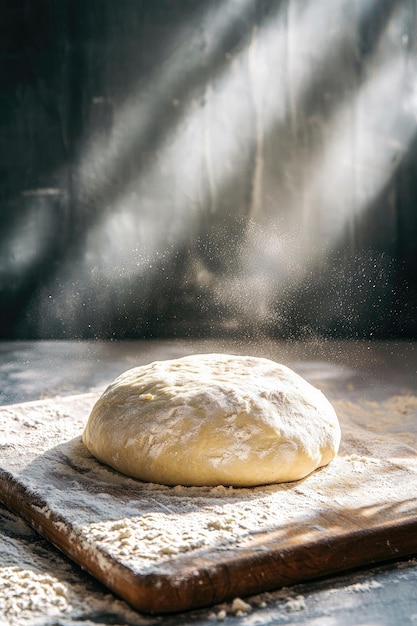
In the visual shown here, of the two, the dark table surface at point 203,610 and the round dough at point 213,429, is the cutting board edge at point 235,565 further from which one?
the round dough at point 213,429

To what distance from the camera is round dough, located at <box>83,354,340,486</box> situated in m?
1.30

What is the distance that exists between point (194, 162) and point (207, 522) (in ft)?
8.02

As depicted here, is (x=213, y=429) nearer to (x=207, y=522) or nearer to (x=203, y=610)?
(x=207, y=522)

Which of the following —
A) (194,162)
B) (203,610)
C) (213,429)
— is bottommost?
(203,610)

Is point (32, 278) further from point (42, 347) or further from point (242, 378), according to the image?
point (242, 378)

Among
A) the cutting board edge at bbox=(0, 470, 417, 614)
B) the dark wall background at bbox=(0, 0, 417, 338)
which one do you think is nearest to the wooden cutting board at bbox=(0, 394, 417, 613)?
the cutting board edge at bbox=(0, 470, 417, 614)

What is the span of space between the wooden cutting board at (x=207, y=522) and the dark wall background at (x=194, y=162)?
186 centimetres

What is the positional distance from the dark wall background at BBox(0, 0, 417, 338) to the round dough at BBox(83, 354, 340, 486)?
1.84 m

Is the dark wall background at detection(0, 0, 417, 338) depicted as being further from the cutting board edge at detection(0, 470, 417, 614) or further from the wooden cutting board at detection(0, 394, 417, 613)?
the cutting board edge at detection(0, 470, 417, 614)

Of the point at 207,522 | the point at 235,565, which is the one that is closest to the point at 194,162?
the point at 207,522

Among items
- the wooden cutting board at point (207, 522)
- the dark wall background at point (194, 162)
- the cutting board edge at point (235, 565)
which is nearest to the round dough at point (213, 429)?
the wooden cutting board at point (207, 522)

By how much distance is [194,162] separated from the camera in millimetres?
3363

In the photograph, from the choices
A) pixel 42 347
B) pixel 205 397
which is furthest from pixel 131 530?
pixel 42 347

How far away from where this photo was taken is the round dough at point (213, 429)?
51.3 inches
